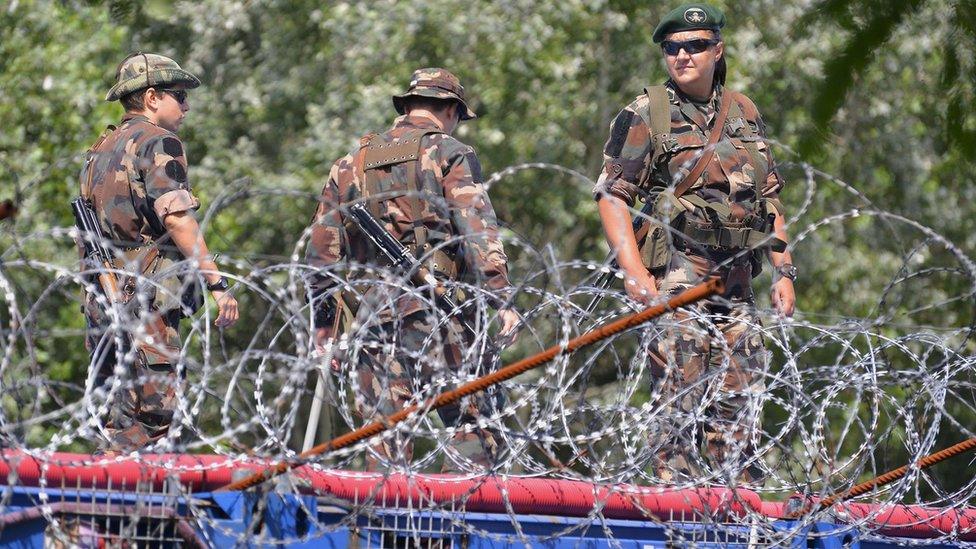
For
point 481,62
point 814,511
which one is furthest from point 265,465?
point 481,62

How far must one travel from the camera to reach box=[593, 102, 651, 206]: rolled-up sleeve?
20.3ft

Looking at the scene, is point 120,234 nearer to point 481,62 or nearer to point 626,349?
point 481,62

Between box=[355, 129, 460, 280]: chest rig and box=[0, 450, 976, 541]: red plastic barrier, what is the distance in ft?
5.06

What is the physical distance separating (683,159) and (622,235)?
0.44 meters

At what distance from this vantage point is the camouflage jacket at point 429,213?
19.8 feet

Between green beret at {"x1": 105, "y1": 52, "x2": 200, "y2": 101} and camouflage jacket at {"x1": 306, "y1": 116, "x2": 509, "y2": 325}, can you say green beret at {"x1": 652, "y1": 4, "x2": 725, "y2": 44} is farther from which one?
green beret at {"x1": 105, "y1": 52, "x2": 200, "y2": 101}

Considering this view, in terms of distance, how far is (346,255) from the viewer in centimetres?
623

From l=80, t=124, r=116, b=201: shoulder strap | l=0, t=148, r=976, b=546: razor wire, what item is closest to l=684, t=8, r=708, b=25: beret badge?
l=0, t=148, r=976, b=546: razor wire

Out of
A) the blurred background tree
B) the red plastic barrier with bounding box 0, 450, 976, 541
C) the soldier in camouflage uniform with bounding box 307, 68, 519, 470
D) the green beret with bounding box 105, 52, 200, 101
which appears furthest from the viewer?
the blurred background tree

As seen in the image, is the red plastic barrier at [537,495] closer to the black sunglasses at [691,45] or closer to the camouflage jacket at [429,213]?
the camouflage jacket at [429,213]

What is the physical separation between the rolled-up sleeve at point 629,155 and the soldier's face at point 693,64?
0.83ft

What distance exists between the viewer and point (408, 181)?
6.11 m

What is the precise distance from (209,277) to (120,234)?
0.38 m

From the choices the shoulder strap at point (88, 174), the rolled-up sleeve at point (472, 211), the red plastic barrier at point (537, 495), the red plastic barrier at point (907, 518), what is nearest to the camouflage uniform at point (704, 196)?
the rolled-up sleeve at point (472, 211)
